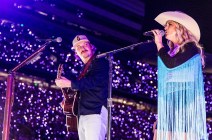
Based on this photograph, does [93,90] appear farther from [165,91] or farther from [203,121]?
[203,121]

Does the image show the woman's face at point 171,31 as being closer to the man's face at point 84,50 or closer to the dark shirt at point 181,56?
the dark shirt at point 181,56

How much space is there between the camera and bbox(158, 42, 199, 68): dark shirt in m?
3.41

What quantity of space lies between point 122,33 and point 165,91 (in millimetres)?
4263

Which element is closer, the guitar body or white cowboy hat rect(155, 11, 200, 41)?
white cowboy hat rect(155, 11, 200, 41)

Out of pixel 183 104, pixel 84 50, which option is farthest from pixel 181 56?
pixel 84 50

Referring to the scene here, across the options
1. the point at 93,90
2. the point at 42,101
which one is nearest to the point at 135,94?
the point at 42,101

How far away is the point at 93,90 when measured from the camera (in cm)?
439

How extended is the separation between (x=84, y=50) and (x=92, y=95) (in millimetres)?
526

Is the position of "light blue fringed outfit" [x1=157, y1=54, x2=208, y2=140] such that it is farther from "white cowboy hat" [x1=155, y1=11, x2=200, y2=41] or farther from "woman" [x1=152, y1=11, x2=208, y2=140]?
"white cowboy hat" [x1=155, y1=11, x2=200, y2=41]

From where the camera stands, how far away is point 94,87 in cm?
436

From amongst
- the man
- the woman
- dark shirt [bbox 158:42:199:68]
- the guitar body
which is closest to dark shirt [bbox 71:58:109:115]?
the man

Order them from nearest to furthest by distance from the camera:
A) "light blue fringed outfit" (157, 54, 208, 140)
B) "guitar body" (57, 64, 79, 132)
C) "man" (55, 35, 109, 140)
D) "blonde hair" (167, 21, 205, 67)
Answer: "light blue fringed outfit" (157, 54, 208, 140), "blonde hair" (167, 21, 205, 67), "man" (55, 35, 109, 140), "guitar body" (57, 64, 79, 132)

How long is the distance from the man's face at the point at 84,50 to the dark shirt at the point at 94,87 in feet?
0.40

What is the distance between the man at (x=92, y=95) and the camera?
168 inches
